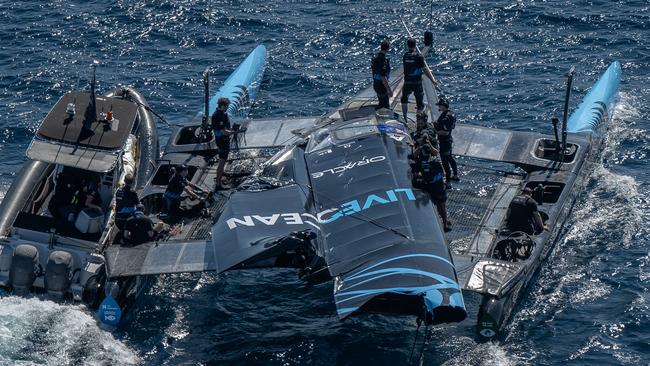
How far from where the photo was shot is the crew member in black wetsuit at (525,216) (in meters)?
23.0

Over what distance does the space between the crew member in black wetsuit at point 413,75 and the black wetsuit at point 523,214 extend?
12.4ft

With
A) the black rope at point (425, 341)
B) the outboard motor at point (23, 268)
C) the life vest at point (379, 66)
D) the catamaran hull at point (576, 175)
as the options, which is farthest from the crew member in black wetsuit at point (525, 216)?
the outboard motor at point (23, 268)

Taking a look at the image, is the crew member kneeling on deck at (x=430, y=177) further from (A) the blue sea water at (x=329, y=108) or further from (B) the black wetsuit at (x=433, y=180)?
(A) the blue sea water at (x=329, y=108)

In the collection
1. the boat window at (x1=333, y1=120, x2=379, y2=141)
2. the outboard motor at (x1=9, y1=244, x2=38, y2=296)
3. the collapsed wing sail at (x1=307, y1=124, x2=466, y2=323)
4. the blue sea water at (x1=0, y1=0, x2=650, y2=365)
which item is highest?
the boat window at (x1=333, y1=120, x2=379, y2=141)

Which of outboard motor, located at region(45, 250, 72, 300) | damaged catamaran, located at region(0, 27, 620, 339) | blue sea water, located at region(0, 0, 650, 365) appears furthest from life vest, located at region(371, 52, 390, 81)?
outboard motor, located at region(45, 250, 72, 300)

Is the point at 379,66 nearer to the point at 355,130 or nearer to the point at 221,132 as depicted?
the point at 355,130

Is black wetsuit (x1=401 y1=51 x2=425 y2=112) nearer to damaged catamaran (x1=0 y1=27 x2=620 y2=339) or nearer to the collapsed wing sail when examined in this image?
damaged catamaran (x1=0 y1=27 x2=620 y2=339)

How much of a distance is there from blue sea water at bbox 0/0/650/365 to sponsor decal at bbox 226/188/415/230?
228cm

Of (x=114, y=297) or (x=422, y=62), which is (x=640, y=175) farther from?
(x=114, y=297)

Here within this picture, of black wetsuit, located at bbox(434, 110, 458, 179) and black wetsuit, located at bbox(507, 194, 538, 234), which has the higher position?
black wetsuit, located at bbox(434, 110, 458, 179)

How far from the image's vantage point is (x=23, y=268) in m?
22.1

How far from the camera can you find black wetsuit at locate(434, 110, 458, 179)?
78.9 ft

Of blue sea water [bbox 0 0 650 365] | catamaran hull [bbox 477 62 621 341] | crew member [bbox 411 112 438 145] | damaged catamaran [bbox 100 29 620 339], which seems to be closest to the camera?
damaged catamaran [bbox 100 29 620 339]

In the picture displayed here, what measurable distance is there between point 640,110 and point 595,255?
828 cm
